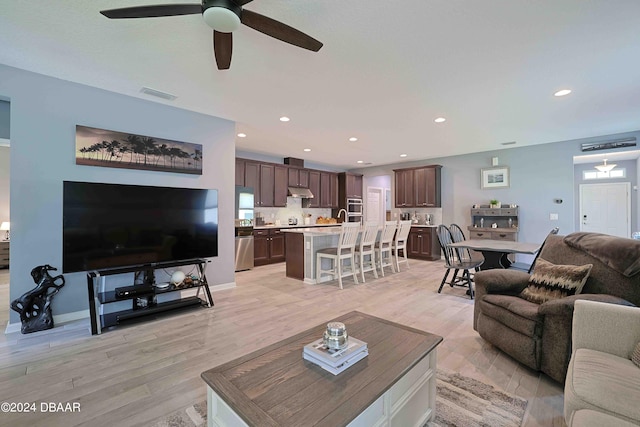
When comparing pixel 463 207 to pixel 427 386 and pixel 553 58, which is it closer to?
pixel 553 58

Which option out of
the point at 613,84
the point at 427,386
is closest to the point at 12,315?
the point at 427,386

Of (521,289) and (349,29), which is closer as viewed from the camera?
(349,29)

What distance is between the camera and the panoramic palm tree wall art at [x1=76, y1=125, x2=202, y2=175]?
3.20m

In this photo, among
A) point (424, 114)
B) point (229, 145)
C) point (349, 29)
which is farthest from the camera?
point (229, 145)

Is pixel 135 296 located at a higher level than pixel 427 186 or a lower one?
lower

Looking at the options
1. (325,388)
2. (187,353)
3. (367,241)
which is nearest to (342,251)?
(367,241)

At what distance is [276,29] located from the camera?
1.87m

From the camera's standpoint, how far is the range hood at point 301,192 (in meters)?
7.41

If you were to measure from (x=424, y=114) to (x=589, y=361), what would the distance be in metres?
3.54

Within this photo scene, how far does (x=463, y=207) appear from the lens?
23.1ft

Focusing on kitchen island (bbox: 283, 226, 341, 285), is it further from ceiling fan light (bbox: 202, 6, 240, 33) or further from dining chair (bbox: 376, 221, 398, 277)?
ceiling fan light (bbox: 202, 6, 240, 33)

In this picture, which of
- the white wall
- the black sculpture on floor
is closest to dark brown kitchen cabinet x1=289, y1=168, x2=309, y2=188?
the white wall

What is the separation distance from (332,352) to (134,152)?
11.5ft

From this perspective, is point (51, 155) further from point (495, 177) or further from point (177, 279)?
point (495, 177)
